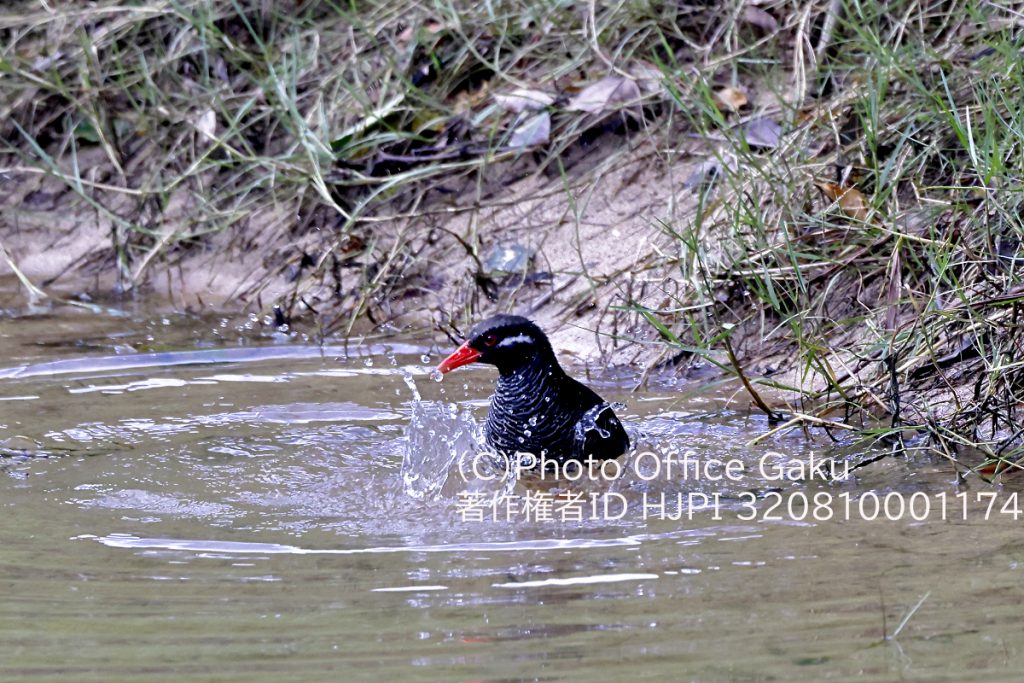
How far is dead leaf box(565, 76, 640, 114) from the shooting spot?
627cm

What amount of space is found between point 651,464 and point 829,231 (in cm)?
133

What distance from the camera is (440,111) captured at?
6.64 meters

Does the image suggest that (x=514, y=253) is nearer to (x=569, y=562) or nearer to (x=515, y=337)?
(x=515, y=337)

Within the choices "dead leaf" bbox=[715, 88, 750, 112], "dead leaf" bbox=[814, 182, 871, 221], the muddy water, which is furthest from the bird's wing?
"dead leaf" bbox=[715, 88, 750, 112]

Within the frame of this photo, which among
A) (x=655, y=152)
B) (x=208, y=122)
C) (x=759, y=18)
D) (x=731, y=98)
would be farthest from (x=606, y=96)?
(x=208, y=122)

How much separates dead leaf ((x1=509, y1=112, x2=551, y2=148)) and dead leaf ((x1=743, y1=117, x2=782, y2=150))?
3.09 feet

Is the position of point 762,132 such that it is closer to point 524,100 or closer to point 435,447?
point 524,100

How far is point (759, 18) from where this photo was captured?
6.27 metres

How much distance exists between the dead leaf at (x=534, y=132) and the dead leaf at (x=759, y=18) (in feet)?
3.28

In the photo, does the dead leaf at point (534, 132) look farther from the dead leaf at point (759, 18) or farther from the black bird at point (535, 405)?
the black bird at point (535, 405)

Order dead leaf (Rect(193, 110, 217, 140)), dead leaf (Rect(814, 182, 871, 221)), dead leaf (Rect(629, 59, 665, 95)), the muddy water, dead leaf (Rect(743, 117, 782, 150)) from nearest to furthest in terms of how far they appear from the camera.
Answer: the muddy water, dead leaf (Rect(814, 182, 871, 221)), dead leaf (Rect(743, 117, 782, 150)), dead leaf (Rect(629, 59, 665, 95)), dead leaf (Rect(193, 110, 217, 140))

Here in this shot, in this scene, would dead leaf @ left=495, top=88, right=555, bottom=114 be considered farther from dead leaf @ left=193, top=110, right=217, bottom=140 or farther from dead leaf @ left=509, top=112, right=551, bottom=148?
dead leaf @ left=193, top=110, right=217, bottom=140

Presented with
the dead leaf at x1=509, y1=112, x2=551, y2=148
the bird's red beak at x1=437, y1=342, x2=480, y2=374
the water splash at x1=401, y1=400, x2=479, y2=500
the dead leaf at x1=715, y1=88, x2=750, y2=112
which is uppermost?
the dead leaf at x1=715, y1=88, x2=750, y2=112

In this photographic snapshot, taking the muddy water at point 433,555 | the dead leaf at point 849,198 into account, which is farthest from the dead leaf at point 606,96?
the muddy water at point 433,555
